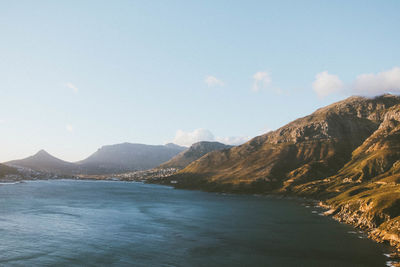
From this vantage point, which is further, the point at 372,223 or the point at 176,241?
the point at 372,223

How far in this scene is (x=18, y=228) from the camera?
116m

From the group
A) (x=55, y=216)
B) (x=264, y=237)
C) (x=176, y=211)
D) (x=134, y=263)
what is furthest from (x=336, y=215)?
(x=55, y=216)

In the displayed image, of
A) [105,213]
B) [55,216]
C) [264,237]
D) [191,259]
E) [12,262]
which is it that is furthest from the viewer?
[105,213]

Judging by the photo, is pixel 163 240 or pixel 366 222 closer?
pixel 163 240

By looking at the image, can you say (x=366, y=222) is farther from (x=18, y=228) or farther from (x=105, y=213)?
(x=18, y=228)

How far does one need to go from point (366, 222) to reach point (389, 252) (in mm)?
38851

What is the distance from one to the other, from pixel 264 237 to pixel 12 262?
268ft

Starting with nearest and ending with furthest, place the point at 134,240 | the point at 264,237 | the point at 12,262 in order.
Result: the point at 12,262 → the point at 134,240 → the point at 264,237

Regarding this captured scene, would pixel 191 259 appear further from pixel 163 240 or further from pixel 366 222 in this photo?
pixel 366 222

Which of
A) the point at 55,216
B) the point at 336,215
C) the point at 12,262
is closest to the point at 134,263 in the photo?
the point at 12,262

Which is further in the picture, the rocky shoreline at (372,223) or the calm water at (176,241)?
the rocky shoreline at (372,223)

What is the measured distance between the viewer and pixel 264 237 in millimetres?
113062

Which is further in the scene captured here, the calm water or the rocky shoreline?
the rocky shoreline

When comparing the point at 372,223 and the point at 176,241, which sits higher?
the point at 372,223
